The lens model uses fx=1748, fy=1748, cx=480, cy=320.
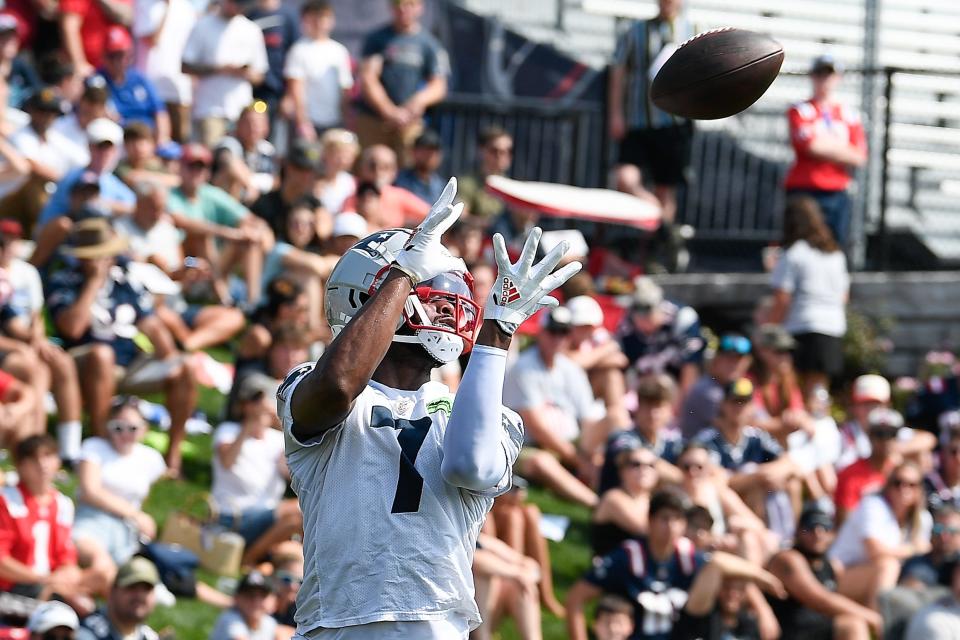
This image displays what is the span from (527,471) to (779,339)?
2016 millimetres

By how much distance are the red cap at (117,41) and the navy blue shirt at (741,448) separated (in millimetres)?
5138

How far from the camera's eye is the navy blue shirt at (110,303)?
1002cm

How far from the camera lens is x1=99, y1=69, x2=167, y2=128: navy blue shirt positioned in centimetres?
1270

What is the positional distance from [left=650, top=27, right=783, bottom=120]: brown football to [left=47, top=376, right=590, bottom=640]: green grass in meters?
4.19

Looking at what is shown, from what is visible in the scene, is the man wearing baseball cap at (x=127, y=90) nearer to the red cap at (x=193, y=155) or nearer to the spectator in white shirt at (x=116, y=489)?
the red cap at (x=193, y=155)

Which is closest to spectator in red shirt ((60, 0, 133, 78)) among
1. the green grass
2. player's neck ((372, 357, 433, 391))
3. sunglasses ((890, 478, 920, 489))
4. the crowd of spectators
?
the crowd of spectators

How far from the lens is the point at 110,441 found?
919 centimetres

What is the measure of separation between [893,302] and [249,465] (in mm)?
6738

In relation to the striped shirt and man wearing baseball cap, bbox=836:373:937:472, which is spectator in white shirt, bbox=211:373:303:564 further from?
the striped shirt

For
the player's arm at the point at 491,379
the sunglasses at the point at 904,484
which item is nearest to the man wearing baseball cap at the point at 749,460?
the sunglasses at the point at 904,484

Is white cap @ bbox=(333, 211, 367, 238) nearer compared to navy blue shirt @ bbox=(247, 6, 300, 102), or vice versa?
white cap @ bbox=(333, 211, 367, 238)

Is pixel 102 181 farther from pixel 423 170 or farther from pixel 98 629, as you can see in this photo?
pixel 98 629

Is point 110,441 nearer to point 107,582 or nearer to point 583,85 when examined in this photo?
point 107,582

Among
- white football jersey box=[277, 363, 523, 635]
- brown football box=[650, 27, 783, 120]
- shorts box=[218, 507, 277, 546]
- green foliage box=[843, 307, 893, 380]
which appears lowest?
green foliage box=[843, 307, 893, 380]
